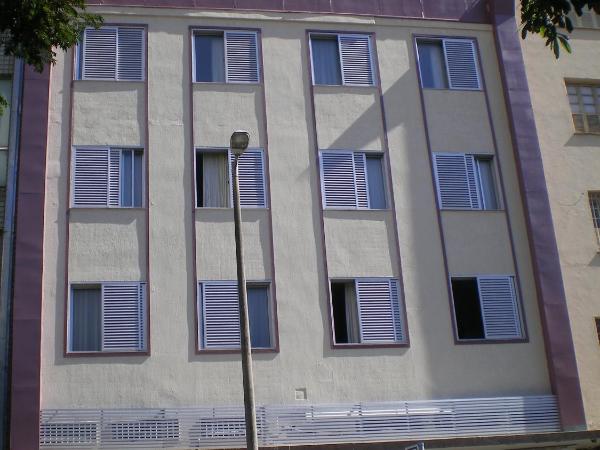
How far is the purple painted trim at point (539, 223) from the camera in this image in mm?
20984

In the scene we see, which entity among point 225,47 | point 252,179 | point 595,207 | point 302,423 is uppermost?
point 225,47

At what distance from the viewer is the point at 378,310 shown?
829 inches

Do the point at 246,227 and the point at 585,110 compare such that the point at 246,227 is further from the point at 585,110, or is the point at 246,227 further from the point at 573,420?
the point at 585,110

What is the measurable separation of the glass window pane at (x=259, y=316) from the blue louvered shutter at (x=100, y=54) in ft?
21.5

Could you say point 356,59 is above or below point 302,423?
above

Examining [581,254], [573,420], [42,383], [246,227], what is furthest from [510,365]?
[42,383]

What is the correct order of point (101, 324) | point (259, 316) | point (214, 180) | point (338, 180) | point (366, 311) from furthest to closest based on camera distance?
point (338, 180) → point (214, 180) → point (366, 311) → point (259, 316) → point (101, 324)

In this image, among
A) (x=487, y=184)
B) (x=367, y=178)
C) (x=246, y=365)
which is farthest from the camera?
(x=487, y=184)

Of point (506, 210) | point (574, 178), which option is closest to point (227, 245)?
point (506, 210)

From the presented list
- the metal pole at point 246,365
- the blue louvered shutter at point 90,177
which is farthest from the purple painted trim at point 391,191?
the metal pole at point 246,365

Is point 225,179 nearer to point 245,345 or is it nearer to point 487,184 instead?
point 487,184

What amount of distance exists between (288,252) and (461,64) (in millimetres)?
7448

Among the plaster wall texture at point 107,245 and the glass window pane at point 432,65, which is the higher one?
the glass window pane at point 432,65

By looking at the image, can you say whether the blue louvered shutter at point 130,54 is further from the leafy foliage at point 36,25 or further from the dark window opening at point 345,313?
the dark window opening at point 345,313
